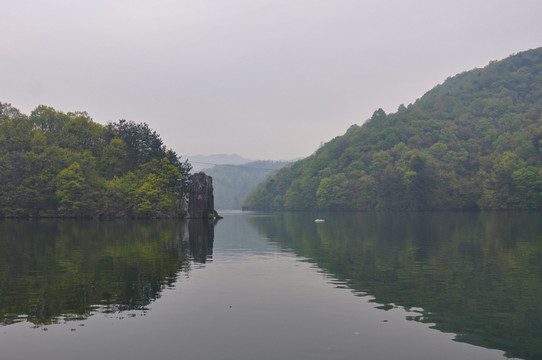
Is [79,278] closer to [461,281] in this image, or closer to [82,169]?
[461,281]

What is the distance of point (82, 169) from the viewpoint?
113m

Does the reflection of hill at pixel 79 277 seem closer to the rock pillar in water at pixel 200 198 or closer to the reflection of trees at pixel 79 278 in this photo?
the reflection of trees at pixel 79 278

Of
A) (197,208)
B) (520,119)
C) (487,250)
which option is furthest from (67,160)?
(520,119)

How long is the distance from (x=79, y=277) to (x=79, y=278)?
1.18 feet

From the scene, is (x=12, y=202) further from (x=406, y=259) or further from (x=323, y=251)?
(x=406, y=259)

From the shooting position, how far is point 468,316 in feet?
55.6

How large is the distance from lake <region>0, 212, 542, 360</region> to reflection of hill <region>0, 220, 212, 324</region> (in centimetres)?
8

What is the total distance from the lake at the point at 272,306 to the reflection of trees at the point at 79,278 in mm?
91

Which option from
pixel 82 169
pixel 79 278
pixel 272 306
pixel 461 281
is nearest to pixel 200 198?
pixel 82 169

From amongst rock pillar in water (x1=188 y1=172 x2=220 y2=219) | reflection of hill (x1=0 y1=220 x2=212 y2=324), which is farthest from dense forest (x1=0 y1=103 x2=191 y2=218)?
reflection of hill (x1=0 y1=220 x2=212 y2=324)

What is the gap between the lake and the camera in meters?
13.6

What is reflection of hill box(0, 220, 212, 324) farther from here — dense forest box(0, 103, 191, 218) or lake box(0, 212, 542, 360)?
dense forest box(0, 103, 191, 218)

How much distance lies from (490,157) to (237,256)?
511 feet

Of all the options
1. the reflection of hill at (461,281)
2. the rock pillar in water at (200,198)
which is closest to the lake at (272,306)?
the reflection of hill at (461,281)
